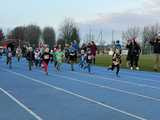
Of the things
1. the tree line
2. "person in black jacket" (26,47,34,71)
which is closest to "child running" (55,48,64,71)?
"person in black jacket" (26,47,34,71)

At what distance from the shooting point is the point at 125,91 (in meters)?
17.9

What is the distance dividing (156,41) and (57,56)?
604cm

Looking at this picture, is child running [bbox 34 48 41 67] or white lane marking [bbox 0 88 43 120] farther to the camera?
child running [bbox 34 48 41 67]

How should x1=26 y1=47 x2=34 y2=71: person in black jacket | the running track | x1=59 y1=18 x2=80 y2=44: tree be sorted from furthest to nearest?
x1=59 y1=18 x2=80 y2=44: tree
x1=26 y1=47 x2=34 y2=71: person in black jacket
the running track

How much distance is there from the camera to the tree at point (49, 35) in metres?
121

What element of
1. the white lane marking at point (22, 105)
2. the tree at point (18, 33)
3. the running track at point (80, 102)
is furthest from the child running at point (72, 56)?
the tree at point (18, 33)

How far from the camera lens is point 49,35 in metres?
124

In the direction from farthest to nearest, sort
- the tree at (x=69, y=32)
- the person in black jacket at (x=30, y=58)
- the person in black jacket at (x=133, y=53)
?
the tree at (x=69, y=32)
the person in black jacket at (x=30, y=58)
the person in black jacket at (x=133, y=53)

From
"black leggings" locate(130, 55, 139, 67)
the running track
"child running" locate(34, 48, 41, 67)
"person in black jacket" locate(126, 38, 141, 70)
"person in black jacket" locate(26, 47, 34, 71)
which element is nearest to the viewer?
the running track

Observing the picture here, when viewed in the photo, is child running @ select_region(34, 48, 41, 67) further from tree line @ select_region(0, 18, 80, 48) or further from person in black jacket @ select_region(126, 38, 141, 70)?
tree line @ select_region(0, 18, 80, 48)

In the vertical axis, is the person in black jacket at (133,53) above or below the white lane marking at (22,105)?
above

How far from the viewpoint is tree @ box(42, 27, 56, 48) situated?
121 metres

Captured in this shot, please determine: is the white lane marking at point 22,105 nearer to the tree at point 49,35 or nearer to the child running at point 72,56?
the child running at point 72,56

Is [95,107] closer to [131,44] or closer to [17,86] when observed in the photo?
[17,86]
